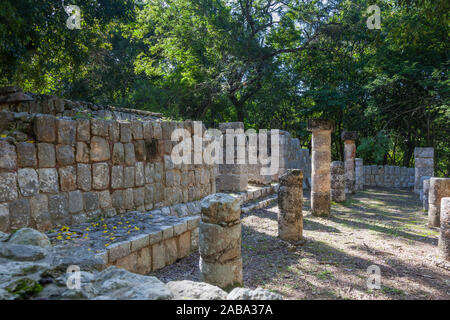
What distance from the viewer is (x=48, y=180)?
5.00m

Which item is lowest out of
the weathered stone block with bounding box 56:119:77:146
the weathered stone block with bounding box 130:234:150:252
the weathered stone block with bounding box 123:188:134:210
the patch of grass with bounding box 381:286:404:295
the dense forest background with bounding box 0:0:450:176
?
the patch of grass with bounding box 381:286:404:295

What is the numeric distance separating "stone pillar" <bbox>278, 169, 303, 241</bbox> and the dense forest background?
10010 millimetres

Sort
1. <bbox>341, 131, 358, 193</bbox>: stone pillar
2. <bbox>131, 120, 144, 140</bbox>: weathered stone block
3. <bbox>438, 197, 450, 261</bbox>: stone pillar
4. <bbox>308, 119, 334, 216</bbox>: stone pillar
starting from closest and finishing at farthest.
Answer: <bbox>438, 197, 450, 261</bbox>: stone pillar → <bbox>131, 120, 144, 140</bbox>: weathered stone block → <bbox>308, 119, 334, 216</bbox>: stone pillar → <bbox>341, 131, 358, 193</bbox>: stone pillar

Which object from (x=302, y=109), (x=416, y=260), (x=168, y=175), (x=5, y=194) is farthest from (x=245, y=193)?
(x=302, y=109)

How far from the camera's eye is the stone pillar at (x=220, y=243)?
446cm

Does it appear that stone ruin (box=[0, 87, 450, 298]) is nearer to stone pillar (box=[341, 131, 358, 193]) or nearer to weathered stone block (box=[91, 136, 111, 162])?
weathered stone block (box=[91, 136, 111, 162])

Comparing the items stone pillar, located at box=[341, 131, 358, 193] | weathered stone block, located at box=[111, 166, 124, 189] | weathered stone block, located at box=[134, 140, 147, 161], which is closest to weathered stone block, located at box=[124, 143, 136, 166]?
weathered stone block, located at box=[134, 140, 147, 161]

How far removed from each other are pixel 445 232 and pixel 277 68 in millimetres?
15040

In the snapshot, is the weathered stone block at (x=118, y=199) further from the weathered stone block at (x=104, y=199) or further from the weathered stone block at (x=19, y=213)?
the weathered stone block at (x=19, y=213)

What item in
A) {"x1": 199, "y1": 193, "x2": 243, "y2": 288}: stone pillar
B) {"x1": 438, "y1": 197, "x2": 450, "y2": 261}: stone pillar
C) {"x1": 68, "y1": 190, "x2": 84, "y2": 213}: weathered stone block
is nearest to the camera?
{"x1": 199, "y1": 193, "x2": 243, "y2": 288}: stone pillar

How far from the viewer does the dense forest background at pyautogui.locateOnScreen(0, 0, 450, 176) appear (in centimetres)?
1603

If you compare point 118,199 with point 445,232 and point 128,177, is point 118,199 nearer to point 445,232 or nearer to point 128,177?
point 128,177

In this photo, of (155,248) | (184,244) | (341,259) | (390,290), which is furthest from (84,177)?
(390,290)
